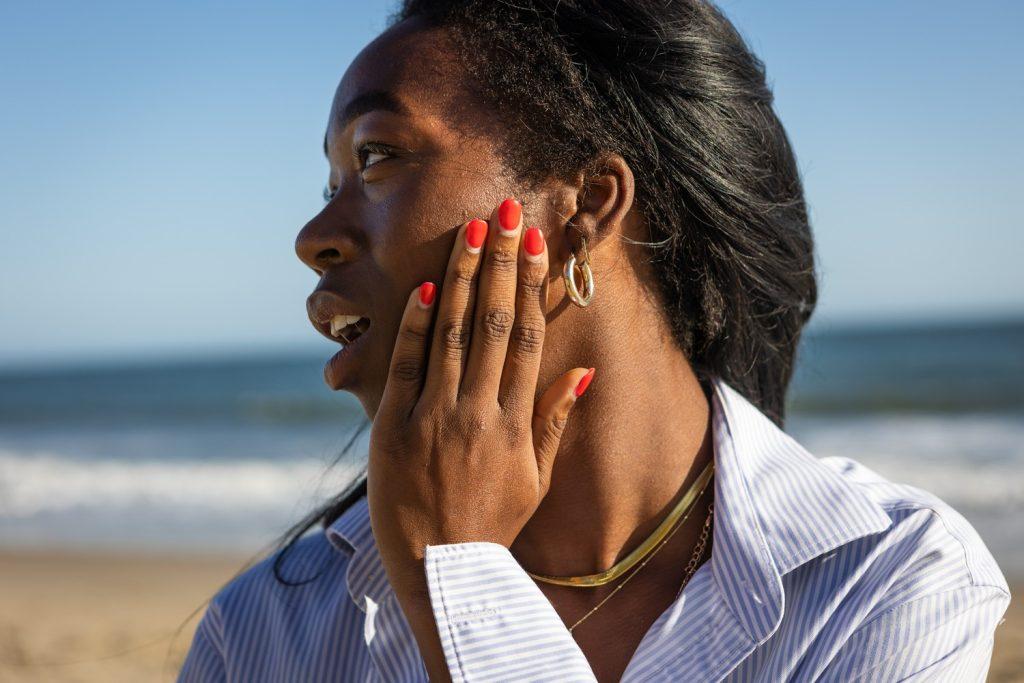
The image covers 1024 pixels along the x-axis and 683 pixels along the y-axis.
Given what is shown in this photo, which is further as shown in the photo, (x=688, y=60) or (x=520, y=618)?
(x=688, y=60)

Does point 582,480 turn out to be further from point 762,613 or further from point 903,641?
point 903,641

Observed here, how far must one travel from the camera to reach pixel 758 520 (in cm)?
202

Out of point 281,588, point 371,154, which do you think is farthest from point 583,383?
point 281,588

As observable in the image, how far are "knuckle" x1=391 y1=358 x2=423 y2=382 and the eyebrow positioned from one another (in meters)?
0.55

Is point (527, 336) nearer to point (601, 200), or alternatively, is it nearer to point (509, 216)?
point (509, 216)

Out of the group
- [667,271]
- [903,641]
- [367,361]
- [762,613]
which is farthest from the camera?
[667,271]

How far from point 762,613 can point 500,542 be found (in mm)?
547

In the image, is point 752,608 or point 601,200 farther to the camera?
point 601,200

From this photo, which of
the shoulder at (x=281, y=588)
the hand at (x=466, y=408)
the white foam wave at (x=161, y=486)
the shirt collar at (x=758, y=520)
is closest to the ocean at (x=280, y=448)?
the white foam wave at (x=161, y=486)

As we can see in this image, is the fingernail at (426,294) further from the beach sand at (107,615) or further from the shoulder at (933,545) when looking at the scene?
the beach sand at (107,615)

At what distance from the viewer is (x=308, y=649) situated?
219cm

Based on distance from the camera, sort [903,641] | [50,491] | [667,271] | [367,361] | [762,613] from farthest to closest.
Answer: [50,491], [667,271], [367,361], [762,613], [903,641]

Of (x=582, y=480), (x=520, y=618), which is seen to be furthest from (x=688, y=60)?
(x=520, y=618)

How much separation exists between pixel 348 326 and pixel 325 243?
A: 20 cm
